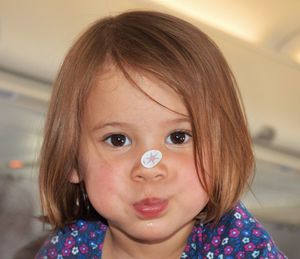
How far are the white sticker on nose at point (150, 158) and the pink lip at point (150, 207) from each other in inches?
1.5

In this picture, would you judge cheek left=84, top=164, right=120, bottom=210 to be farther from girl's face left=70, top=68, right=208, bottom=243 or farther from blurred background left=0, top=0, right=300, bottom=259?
blurred background left=0, top=0, right=300, bottom=259

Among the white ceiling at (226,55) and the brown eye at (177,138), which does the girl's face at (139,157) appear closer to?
the brown eye at (177,138)

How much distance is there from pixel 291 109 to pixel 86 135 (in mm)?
821

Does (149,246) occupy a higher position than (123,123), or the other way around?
(123,123)

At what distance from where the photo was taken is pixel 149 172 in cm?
56

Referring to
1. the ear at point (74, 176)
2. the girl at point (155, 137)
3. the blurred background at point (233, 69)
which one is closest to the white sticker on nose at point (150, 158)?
the girl at point (155, 137)

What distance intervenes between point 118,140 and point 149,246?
0.16 m

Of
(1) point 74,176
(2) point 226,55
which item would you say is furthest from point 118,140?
(2) point 226,55

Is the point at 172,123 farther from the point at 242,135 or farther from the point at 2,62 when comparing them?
the point at 2,62

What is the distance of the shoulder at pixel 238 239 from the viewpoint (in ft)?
2.10

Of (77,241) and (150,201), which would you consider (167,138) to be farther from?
(77,241)

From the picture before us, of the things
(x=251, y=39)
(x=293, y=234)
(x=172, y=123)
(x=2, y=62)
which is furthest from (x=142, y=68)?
(x=251, y=39)

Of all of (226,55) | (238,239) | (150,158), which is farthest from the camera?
(226,55)

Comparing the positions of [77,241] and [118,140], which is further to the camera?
[77,241]
